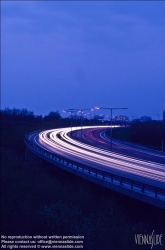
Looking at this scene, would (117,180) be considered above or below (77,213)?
above

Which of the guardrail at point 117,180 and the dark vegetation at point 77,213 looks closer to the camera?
the dark vegetation at point 77,213

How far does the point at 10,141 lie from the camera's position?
56.6 m

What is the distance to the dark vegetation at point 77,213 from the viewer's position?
12562 millimetres

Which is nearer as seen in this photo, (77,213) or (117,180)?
(77,213)

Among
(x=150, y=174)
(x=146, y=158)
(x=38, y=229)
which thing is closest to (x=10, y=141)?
(x=146, y=158)

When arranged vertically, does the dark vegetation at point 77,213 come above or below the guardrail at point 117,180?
below

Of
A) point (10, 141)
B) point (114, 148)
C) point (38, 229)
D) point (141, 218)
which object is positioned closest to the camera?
point (38, 229)

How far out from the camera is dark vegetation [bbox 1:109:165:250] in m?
12.6

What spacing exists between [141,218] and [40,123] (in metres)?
75.3

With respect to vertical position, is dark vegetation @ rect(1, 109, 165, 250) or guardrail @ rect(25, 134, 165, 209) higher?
guardrail @ rect(25, 134, 165, 209)

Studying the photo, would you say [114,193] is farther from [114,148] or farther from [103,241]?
[114,148]

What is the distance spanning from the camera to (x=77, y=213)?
1598 cm

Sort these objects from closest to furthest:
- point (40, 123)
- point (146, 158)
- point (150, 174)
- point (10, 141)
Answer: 1. point (150, 174)
2. point (146, 158)
3. point (10, 141)
4. point (40, 123)

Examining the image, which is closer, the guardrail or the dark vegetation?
the dark vegetation
